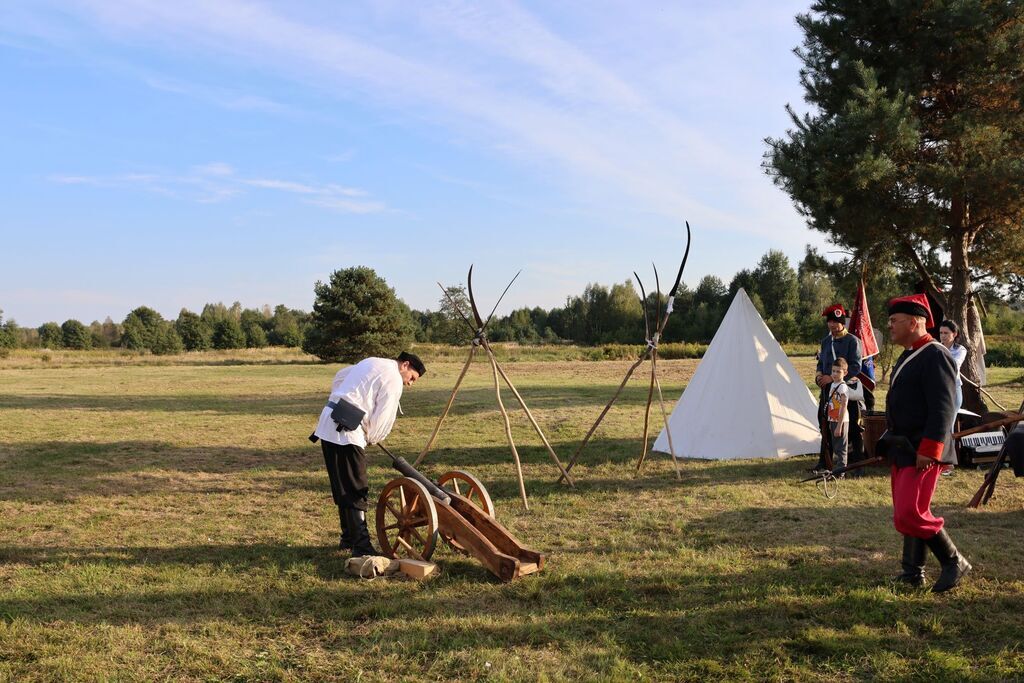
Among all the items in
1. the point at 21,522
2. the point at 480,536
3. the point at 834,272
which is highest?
the point at 834,272

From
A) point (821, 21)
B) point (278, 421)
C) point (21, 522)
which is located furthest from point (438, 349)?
point (21, 522)

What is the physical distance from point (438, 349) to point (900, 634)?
35.1 m

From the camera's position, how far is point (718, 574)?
174 inches

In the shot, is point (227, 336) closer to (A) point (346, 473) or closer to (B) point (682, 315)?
(B) point (682, 315)

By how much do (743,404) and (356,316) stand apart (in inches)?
734

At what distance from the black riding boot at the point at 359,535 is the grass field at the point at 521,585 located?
23 cm

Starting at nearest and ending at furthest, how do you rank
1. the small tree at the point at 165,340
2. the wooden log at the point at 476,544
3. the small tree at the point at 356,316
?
1. the wooden log at the point at 476,544
2. the small tree at the point at 356,316
3. the small tree at the point at 165,340

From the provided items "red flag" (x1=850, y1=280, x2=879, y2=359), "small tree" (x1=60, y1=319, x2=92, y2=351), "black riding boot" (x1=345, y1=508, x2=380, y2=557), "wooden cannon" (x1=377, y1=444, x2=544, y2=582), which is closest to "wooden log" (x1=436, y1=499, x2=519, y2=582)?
"wooden cannon" (x1=377, y1=444, x2=544, y2=582)

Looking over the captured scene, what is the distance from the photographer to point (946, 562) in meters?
3.97

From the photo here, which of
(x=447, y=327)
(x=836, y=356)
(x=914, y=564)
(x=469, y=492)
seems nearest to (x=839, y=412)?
(x=836, y=356)

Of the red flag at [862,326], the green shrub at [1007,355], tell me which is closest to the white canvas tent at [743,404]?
the red flag at [862,326]

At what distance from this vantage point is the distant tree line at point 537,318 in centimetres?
1518

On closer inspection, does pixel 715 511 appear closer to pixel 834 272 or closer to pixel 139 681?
pixel 139 681

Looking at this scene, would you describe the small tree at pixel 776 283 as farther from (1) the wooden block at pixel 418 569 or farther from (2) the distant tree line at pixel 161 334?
(1) the wooden block at pixel 418 569
